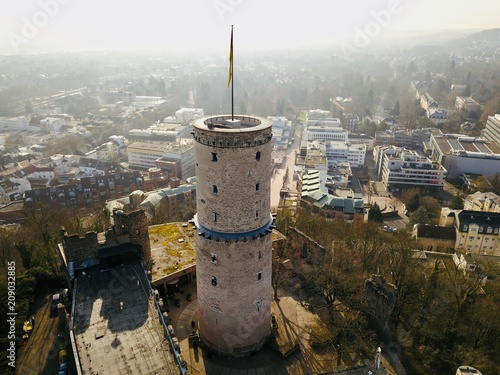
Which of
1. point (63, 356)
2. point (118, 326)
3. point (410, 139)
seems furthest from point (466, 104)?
point (63, 356)

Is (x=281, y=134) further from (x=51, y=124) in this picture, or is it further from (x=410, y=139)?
(x=51, y=124)

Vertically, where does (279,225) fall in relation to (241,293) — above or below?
below

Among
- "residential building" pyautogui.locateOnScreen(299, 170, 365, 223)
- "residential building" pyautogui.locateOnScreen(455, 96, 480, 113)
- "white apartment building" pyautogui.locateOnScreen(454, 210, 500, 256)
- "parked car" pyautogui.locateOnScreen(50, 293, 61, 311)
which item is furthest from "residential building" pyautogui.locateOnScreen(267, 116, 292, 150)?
"parked car" pyautogui.locateOnScreen(50, 293, 61, 311)

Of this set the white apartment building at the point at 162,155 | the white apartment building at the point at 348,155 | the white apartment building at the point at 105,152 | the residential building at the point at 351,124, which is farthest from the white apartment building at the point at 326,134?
the white apartment building at the point at 105,152

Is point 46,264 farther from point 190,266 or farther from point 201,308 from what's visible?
point 201,308

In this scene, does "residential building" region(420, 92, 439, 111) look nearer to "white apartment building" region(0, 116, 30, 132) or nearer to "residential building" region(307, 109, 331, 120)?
"residential building" region(307, 109, 331, 120)

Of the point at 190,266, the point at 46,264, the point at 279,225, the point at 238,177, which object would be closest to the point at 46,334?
the point at 46,264

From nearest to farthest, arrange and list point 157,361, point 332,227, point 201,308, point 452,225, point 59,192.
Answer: point 157,361, point 201,308, point 332,227, point 452,225, point 59,192

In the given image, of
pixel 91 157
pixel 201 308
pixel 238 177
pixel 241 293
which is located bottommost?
pixel 91 157

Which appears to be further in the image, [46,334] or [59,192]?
[59,192]
